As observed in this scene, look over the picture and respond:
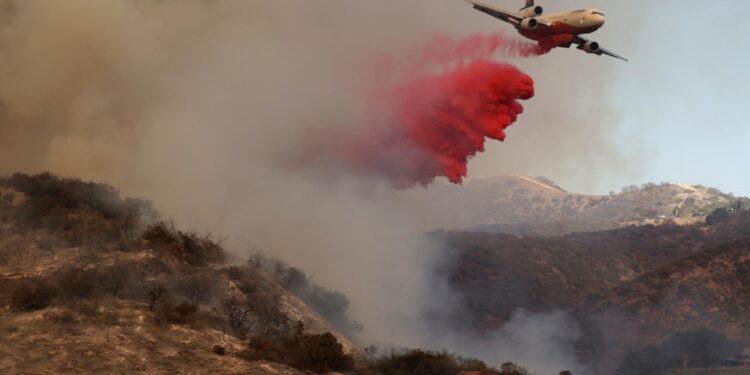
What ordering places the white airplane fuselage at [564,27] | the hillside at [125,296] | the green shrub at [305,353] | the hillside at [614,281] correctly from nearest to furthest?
the hillside at [125,296], the green shrub at [305,353], the white airplane fuselage at [564,27], the hillside at [614,281]

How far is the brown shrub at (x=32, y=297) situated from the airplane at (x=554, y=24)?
29861 millimetres

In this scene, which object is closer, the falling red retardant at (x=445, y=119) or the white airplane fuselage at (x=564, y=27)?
the white airplane fuselage at (x=564, y=27)

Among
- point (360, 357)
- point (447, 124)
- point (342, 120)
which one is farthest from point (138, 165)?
point (360, 357)

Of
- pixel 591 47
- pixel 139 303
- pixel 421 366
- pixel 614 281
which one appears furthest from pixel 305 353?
pixel 614 281

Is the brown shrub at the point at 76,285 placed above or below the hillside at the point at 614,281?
below

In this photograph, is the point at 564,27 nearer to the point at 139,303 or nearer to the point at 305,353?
the point at 305,353

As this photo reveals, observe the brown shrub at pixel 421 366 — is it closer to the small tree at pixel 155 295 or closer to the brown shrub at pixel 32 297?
the small tree at pixel 155 295

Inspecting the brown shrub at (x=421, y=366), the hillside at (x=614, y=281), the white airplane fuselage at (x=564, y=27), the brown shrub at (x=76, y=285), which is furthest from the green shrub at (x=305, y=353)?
the hillside at (x=614, y=281)

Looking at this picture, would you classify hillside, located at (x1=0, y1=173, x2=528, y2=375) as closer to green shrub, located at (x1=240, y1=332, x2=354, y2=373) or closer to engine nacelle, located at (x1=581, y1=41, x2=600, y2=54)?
green shrub, located at (x1=240, y1=332, x2=354, y2=373)

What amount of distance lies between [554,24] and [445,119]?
10.2 m

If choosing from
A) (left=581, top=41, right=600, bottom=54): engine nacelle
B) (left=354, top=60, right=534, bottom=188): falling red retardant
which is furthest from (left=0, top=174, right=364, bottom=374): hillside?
(left=581, top=41, right=600, bottom=54): engine nacelle

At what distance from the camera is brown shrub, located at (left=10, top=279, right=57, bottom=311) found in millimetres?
27717

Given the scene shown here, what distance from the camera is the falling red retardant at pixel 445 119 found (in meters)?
45.2

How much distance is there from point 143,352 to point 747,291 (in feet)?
222
